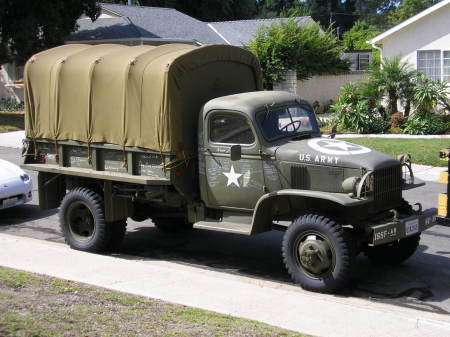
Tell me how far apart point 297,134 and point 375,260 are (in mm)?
2004

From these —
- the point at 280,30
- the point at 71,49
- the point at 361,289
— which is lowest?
the point at 361,289

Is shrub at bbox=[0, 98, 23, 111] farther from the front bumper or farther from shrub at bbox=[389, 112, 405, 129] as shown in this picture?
the front bumper

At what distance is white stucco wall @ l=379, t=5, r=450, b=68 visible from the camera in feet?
80.1

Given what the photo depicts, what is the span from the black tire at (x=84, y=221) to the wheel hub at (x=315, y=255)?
10.1 ft

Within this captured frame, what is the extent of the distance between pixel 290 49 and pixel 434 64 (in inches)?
268

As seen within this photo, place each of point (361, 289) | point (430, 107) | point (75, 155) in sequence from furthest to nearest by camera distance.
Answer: point (430, 107), point (75, 155), point (361, 289)

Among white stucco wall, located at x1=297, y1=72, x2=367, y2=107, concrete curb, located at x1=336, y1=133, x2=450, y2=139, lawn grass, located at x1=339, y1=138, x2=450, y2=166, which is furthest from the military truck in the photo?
white stucco wall, located at x1=297, y1=72, x2=367, y2=107

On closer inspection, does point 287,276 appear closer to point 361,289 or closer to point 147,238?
point 361,289

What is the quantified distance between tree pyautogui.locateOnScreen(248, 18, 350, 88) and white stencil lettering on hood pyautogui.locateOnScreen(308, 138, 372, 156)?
20.3 m

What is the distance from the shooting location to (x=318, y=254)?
8.02m

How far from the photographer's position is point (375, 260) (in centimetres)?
941

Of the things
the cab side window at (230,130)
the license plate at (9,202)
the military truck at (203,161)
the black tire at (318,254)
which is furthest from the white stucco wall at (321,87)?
the black tire at (318,254)

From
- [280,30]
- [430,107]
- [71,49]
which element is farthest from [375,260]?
[280,30]

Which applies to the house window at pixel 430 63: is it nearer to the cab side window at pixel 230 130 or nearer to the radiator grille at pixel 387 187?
the radiator grille at pixel 387 187
